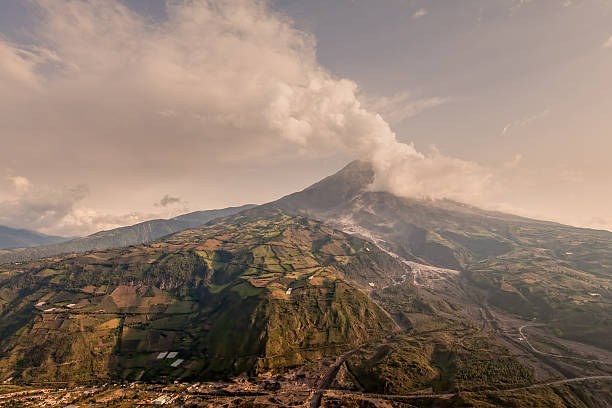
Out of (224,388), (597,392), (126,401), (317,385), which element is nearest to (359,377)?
(317,385)

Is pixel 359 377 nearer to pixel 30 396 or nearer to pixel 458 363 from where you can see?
pixel 458 363

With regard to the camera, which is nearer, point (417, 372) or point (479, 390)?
point (479, 390)

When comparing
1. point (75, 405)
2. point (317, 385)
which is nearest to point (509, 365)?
point (317, 385)

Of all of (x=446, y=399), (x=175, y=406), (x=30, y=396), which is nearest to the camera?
(x=446, y=399)

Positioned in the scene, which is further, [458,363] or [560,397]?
[458,363]

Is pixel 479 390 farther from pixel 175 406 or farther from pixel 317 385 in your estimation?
pixel 175 406

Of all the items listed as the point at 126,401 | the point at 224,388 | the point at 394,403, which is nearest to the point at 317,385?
the point at 394,403

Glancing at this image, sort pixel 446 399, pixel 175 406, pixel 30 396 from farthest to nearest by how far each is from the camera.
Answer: pixel 30 396
pixel 175 406
pixel 446 399
